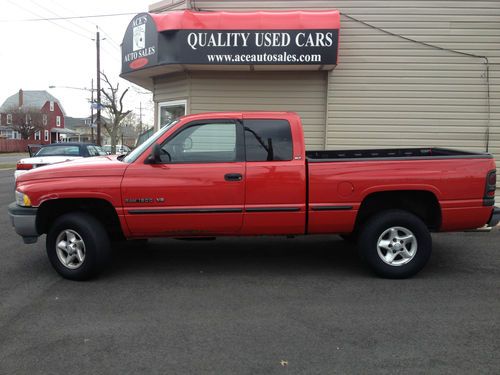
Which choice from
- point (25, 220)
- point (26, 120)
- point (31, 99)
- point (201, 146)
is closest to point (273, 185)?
point (201, 146)

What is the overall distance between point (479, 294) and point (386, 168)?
1685mm

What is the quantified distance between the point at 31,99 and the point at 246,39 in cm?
7144

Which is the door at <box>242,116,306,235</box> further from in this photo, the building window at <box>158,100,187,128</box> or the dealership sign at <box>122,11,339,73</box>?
the building window at <box>158,100,187,128</box>

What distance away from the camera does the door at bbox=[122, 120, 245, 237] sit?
477 centimetres

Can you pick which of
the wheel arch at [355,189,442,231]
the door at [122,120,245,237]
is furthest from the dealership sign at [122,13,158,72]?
the wheel arch at [355,189,442,231]

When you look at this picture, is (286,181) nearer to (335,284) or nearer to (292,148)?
(292,148)

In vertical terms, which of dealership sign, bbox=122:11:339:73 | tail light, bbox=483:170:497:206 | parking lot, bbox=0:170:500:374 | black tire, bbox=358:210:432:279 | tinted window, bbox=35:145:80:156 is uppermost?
dealership sign, bbox=122:11:339:73

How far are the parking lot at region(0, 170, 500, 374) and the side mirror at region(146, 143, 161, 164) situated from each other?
1.42 metres

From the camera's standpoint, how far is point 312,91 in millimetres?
9422

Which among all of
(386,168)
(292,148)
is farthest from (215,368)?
(386,168)

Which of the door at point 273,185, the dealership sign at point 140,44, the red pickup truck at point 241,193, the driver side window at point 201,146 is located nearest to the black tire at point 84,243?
the red pickup truck at point 241,193

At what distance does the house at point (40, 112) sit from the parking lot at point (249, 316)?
6286cm

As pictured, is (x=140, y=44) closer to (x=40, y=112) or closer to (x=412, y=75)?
(x=412, y=75)

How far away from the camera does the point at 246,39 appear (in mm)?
8469
